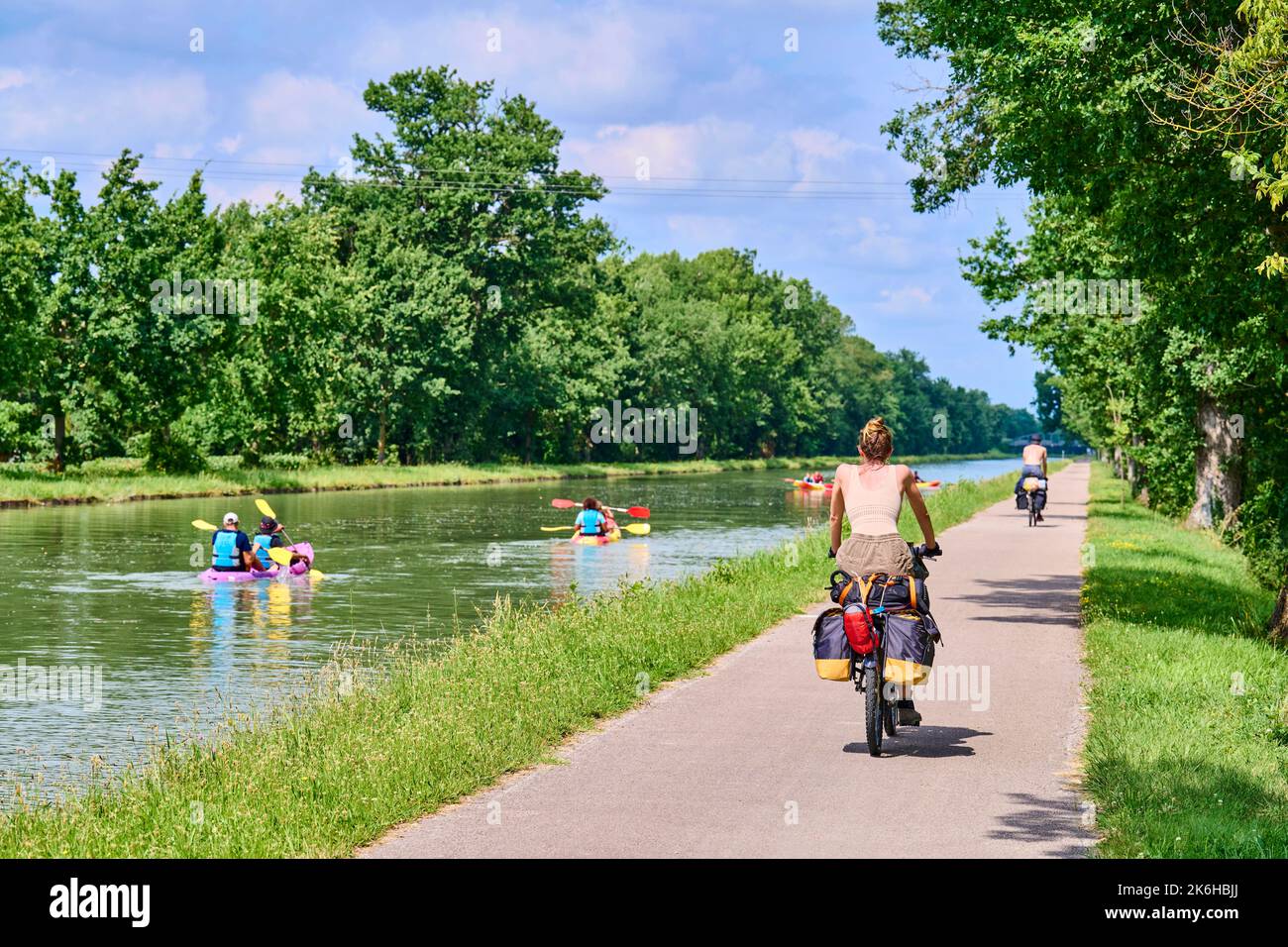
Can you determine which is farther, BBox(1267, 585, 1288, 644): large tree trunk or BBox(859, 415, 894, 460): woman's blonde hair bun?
BBox(1267, 585, 1288, 644): large tree trunk

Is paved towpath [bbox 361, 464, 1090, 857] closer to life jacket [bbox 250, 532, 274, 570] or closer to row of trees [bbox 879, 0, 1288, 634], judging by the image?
row of trees [bbox 879, 0, 1288, 634]

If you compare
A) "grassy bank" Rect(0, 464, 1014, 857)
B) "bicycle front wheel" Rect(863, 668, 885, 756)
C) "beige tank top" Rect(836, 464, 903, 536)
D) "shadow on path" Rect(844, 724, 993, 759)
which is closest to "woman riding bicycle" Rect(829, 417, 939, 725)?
"beige tank top" Rect(836, 464, 903, 536)

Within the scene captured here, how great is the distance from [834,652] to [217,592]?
1846cm

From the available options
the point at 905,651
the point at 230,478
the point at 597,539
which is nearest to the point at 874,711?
the point at 905,651

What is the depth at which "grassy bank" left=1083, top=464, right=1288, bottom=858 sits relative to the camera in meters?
7.77

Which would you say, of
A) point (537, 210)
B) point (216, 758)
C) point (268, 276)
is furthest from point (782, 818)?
point (537, 210)

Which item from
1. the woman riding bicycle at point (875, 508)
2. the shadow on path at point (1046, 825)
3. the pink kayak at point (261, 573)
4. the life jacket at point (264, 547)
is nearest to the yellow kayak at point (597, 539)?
the pink kayak at point (261, 573)

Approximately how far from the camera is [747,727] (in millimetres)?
11102

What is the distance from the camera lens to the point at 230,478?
2327 inches

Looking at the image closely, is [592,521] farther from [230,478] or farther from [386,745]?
[386,745]

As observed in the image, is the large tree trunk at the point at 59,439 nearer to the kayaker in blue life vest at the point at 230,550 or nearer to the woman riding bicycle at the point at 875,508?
the kayaker in blue life vest at the point at 230,550

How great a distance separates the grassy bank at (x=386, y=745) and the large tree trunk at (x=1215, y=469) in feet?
55.0

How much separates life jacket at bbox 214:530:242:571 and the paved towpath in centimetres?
1533
